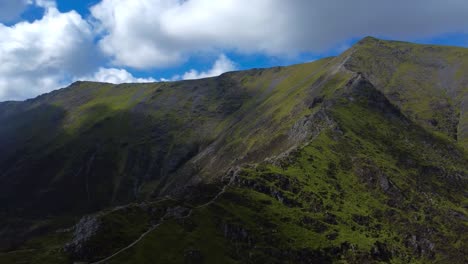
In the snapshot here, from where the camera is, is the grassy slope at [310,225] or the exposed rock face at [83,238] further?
the grassy slope at [310,225]

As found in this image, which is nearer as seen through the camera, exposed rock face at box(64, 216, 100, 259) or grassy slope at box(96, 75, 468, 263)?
exposed rock face at box(64, 216, 100, 259)

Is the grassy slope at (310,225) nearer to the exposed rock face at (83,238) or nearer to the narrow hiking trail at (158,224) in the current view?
the narrow hiking trail at (158,224)

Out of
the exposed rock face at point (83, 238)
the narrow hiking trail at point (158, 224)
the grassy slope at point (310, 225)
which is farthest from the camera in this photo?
the grassy slope at point (310, 225)

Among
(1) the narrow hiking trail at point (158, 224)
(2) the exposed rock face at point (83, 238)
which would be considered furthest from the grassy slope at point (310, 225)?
(2) the exposed rock face at point (83, 238)

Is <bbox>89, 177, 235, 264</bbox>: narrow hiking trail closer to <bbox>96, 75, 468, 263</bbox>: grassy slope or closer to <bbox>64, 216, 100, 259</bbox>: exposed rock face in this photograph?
<bbox>96, 75, 468, 263</bbox>: grassy slope

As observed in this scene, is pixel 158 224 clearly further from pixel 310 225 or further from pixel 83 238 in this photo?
pixel 310 225

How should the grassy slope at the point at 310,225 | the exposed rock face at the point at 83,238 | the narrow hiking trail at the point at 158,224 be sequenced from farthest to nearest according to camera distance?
the grassy slope at the point at 310,225
the exposed rock face at the point at 83,238
the narrow hiking trail at the point at 158,224

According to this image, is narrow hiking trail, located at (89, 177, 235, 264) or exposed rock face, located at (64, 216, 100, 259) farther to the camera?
exposed rock face, located at (64, 216, 100, 259)

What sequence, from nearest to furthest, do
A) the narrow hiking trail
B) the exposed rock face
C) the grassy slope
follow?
1. the narrow hiking trail
2. the exposed rock face
3. the grassy slope

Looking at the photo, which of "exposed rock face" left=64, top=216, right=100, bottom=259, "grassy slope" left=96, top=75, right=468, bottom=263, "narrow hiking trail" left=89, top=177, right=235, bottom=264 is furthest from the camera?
"grassy slope" left=96, top=75, right=468, bottom=263

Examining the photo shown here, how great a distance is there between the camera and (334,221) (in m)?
171

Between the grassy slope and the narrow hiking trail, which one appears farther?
Result: the grassy slope

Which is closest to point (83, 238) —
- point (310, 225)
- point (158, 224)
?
point (158, 224)

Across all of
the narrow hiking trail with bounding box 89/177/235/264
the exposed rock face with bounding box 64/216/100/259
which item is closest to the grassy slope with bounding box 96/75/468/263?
the narrow hiking trail with bounding box 89/177/235/264
